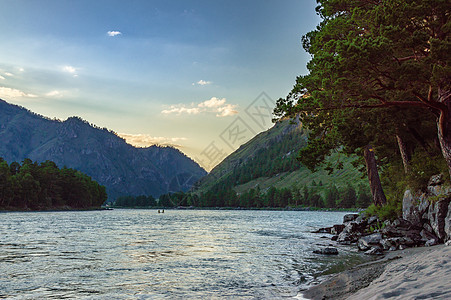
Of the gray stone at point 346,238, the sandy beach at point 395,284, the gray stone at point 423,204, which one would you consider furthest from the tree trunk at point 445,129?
the gray stone at point 346,238

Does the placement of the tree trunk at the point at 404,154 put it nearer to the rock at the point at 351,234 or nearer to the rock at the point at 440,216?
the rock at the point at 351,234

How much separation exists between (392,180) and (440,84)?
20.4 metres

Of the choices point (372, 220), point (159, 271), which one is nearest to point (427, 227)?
point (372, 220)

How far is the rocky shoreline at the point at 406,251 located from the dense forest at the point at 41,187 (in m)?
131

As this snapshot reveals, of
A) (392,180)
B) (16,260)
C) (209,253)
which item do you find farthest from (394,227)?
(16,260)

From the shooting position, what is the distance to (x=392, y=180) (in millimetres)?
36531

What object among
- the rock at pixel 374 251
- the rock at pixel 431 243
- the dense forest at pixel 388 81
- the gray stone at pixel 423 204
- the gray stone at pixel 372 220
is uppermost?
the dense forest at pixel 388 81

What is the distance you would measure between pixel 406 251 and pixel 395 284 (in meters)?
12.6

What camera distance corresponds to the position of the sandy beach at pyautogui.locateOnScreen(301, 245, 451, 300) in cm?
840

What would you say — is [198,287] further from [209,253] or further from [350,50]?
[350,50]

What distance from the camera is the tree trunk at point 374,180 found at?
121ft

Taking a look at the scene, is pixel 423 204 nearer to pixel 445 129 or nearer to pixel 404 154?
pixel 445 129

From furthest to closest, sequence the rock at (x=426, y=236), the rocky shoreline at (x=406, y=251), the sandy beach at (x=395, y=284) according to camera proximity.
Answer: the rock at (x=426, y=236), the rocky shoreline at (x=406, y=251), the sandy beach at (x=395, y=284)

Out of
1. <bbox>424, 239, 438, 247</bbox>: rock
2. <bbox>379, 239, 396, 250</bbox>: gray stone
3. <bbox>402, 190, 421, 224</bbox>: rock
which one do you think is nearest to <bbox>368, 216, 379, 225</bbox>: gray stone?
<bbox>402, 190, 421, 224</bbox>: rock
